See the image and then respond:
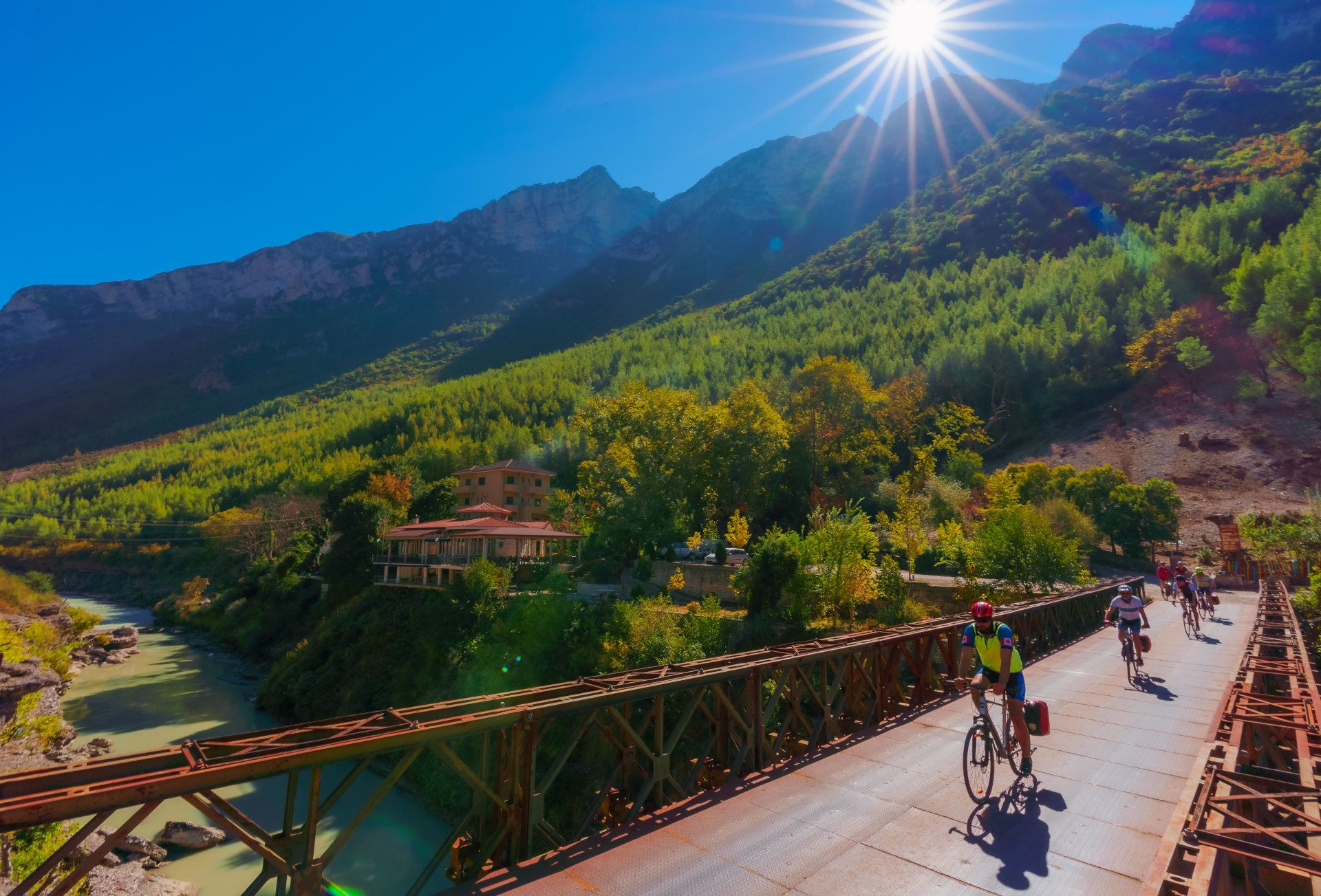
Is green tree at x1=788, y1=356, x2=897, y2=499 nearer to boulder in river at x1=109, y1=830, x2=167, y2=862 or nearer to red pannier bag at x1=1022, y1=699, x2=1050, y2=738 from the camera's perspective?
boulder in river at x1=109, y1=830, x2=167, y2=862

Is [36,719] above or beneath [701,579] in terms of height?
beneath

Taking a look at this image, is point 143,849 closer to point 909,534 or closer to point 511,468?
point 909,534

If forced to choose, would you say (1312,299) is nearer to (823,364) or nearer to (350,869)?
(823,364)

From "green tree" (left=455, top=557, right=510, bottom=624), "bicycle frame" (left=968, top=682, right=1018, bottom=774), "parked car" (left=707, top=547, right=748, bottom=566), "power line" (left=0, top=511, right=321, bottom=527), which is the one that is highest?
"bicycle frame" (left=968, top=682, right=1018, bottom=774)

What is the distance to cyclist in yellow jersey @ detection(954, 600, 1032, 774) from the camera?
6918mm

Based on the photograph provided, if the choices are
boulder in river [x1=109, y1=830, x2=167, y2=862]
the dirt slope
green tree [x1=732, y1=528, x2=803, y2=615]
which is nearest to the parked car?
green tree [x1=732, y1=528, x2=803, y2=615]

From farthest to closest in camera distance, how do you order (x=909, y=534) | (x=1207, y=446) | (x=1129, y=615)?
(x=1207, y=446) → (x=909, y=534) → (x=1129, y=615)

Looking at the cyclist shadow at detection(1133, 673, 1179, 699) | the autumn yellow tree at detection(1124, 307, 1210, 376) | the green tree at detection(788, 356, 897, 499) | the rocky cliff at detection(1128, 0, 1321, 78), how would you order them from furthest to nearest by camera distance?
the rocky cliff at detection(1128, 0, 1321, 78) < the autumn yellow tree at detection(1124, 307, 1210, 376) < the green tree at detection(788, 356, 897, 499) < the cyclist shadow at detection(1133, 673, 1179, 699)

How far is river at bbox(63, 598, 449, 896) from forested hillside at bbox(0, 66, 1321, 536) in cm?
3837

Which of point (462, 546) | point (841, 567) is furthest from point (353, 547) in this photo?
point (841, 567)

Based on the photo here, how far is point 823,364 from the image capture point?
52.5 metres

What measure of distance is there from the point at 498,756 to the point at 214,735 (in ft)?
120

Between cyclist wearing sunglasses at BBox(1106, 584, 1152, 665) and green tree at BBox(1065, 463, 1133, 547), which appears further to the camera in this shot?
green tree at BBox(1065, 463, 1133, 547)

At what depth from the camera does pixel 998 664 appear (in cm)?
712
